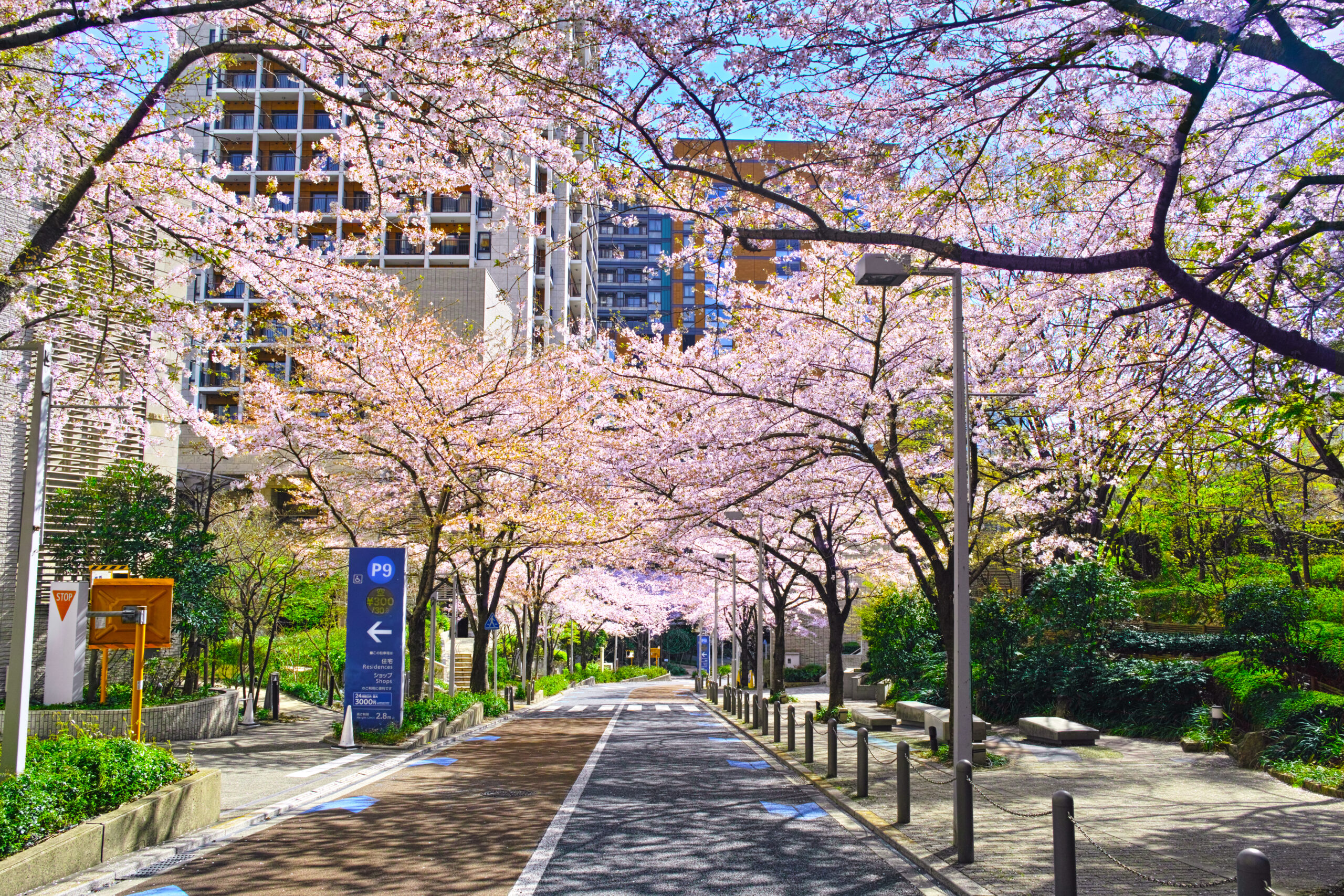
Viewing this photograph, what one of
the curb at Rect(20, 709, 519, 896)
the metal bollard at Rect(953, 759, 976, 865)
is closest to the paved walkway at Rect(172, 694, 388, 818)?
the curb at Rect(20, 709, 519, 896)

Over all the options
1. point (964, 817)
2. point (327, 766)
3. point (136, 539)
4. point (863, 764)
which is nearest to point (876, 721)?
point (863, 764)

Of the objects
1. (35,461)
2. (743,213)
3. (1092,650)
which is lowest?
(1092,650)

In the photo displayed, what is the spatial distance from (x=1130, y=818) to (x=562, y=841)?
20.1 feet

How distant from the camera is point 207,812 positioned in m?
9.95

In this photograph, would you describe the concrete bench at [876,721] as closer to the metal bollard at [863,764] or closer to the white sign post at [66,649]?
the metal bollard at [863,764]

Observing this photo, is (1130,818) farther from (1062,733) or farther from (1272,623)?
(1272,623)

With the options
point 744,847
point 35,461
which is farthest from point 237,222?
point 744,847

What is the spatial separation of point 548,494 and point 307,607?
11413mm

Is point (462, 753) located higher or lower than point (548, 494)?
lower

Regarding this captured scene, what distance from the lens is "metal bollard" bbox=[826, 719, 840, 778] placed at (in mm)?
13984

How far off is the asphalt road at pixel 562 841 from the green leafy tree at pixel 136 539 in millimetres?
6671

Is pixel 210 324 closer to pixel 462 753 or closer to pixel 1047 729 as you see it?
pixel 462 753

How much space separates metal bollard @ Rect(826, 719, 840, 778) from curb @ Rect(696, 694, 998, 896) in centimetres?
16

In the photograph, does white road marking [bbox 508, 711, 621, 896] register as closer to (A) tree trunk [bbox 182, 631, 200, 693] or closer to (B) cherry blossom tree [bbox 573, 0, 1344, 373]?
(B) cherry blossom tree [bbox 573, 0, 1344, 373]
